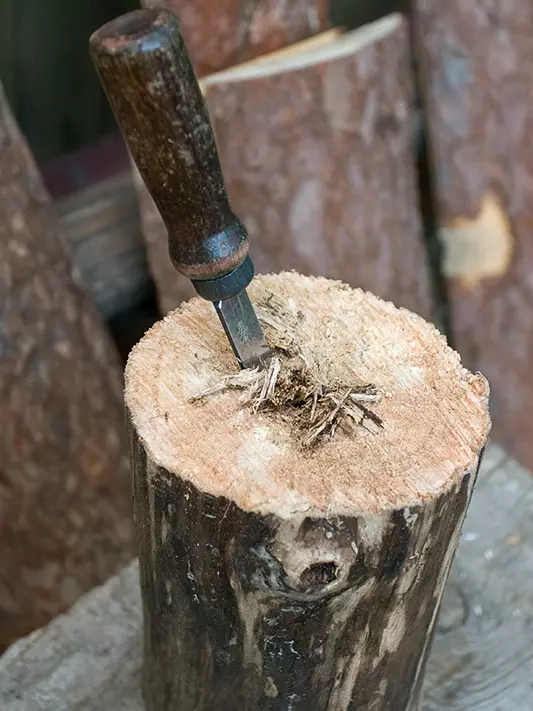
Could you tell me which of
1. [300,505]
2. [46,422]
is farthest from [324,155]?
[300,505]

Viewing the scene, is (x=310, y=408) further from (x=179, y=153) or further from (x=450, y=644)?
(x=450, y=644)

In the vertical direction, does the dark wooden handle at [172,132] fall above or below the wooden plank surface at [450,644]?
above

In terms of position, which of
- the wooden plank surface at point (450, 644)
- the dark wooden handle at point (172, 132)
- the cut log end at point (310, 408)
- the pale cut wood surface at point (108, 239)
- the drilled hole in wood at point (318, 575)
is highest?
the dark wooden handle at point (172, 132)

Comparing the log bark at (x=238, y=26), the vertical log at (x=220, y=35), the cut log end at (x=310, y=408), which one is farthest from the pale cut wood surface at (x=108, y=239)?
the cut log end at (x=310, y=408)

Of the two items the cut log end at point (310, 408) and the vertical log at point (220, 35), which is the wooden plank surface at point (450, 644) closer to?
the cut log end at point (310, 408)

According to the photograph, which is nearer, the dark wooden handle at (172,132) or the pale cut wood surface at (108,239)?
the dark wooden handle at (172,132)

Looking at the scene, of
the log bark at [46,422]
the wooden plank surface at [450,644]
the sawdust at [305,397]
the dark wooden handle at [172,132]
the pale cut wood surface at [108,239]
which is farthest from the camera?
the pale cut wood surface at [108,239]

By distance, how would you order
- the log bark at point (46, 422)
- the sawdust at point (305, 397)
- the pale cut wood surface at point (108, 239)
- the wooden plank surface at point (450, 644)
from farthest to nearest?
the pale cut wood surface at point (108, 239), the log bark at point (46, 422), the wooden plank surface at point (450, 644), the sawdust at point (305, 397)
